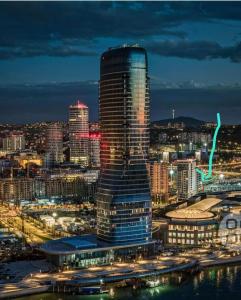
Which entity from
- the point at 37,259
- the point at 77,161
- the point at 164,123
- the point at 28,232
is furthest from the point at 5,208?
the point at 164,123

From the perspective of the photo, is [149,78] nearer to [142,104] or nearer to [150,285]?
[142,104]

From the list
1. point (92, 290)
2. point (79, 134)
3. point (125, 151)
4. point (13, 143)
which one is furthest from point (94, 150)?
point (92, 290)

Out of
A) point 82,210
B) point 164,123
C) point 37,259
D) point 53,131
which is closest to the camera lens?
point 37,259

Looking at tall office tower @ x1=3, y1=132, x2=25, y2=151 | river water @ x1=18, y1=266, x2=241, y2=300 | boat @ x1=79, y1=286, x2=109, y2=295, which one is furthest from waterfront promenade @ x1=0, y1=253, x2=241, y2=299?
tall office tower @ x1=3, y1=132, x2=25, y2=151

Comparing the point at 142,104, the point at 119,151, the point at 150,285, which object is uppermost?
the point at 142,104

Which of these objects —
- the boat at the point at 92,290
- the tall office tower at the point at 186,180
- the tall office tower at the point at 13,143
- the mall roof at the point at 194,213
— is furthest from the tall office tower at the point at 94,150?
the boat at the point at 92,290

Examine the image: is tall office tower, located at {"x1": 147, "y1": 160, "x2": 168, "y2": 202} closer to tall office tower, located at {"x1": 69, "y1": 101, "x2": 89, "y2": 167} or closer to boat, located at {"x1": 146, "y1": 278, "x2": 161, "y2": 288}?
tall office tower, located at {"x1": 69, "y1": 101, "x2": 89, "y2": 167}

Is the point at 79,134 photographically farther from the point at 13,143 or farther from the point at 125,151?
the point at 125,151
